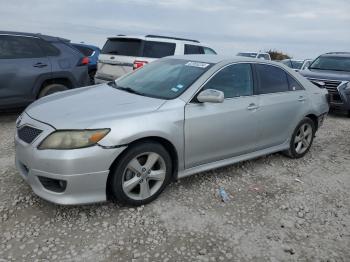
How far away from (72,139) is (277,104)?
9.19 ft

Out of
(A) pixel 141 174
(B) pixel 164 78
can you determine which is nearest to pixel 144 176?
(A) pixel 141 174

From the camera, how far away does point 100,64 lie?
848cm

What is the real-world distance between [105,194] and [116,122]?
68cm

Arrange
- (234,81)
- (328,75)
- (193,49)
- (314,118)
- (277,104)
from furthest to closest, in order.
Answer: (193,49) → (328,75) → (314,118) → (277,104) → (234,81)

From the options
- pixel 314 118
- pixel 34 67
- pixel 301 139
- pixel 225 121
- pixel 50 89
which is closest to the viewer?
pixel 225 121

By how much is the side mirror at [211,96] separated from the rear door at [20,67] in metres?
3.85

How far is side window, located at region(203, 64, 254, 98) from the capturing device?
4.11 m

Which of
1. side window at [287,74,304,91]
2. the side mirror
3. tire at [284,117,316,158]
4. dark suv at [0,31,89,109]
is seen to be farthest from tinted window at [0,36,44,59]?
tire at [284,117,316,158]

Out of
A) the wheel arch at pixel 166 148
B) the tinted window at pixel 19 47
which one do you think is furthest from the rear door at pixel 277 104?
the tinted window at pixel 19 47

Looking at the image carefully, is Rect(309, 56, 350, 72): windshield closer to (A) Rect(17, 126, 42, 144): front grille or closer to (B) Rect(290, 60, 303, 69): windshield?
(B) Rect(290, 60, 303, 69): windshield

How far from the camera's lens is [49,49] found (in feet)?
22.1

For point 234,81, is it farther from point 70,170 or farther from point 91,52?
point 91,52

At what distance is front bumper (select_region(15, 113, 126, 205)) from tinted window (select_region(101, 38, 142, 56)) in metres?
5.15

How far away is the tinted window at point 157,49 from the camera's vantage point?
8242 mm
